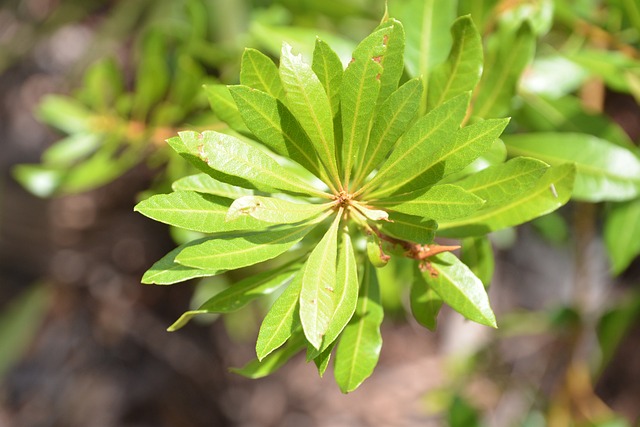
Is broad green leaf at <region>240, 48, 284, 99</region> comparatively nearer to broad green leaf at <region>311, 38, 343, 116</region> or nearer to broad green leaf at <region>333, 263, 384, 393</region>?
broad green leaf at <region>311, 38, 343, 116</region>

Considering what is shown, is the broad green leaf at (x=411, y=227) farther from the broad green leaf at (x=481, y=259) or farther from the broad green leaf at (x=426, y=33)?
the broad green leaf at (x=426, y=33)

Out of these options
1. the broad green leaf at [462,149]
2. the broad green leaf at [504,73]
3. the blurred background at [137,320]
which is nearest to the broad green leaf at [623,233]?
the broad green leaf at [504,73]

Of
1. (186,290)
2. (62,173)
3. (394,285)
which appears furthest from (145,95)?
(186,290)

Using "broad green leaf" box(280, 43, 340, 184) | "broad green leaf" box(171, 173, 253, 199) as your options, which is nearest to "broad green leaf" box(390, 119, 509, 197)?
"broad green leaf" box(280, 43, 340, 184)

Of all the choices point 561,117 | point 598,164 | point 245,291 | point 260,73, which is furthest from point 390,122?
point 561,117

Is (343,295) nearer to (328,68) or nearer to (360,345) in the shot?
(360,345)
